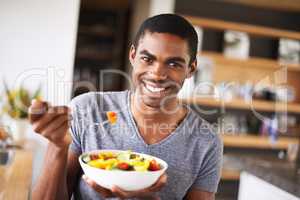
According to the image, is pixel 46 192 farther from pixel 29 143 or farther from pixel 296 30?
pixel 296 30

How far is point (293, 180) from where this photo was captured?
1330 millimetres

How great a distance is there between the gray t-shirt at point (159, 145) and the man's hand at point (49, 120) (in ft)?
0.60

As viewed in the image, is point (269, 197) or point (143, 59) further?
point (269, 197)

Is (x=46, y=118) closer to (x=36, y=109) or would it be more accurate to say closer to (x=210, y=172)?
(x=36, y=109)

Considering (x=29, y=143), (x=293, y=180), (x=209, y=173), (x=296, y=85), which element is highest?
(x=296, y=85)

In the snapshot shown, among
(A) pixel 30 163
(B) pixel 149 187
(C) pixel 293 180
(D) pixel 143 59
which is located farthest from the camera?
(A) pixel 30 163

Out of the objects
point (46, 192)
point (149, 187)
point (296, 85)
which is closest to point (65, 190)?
point (46, 192)

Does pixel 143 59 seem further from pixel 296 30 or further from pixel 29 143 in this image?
pixel 296 30

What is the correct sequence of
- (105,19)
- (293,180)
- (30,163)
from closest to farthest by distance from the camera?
1. (293,180)
2. (30,163)
3. (105,19)

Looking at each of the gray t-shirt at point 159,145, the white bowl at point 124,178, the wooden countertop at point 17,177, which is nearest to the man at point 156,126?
the gray t-shirt at point 159,145

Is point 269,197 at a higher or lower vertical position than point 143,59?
lower

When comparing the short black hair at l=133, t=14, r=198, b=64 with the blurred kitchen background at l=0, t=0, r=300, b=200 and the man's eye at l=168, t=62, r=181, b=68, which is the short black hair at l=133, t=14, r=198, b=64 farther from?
the blurred kitchen background at l=0, t=0, r=300, b=200

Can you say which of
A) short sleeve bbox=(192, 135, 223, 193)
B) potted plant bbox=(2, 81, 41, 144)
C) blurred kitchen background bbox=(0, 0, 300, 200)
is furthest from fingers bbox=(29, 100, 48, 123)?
potted plant bbox=(2, 81, 41, 144)

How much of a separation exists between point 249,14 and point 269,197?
7.32ft
